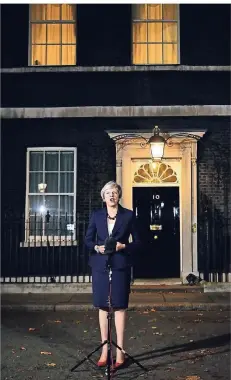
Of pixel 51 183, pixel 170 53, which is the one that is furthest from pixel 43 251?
pixel 170 53

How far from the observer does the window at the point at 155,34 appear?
38.5ft

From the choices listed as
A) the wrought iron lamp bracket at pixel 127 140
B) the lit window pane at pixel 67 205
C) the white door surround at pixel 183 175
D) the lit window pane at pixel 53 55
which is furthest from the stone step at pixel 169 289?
the lit window pane at pixel 53 55

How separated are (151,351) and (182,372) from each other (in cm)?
87

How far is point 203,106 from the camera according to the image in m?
11.3

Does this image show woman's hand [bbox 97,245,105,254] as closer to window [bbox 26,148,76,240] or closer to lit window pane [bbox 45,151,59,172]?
window [bbox 26,148,76,240]

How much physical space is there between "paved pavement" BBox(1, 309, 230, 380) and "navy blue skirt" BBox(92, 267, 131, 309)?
26.0 inches

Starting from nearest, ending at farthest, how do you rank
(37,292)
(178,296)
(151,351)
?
(151,351), (178,296), (37,292)

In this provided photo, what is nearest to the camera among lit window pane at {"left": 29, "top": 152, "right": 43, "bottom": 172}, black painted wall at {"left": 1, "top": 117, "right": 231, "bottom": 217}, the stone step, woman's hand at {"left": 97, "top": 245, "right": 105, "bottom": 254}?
woman's hand at {"left": 97, "top": 245, "right": 105, "bottom": 254}

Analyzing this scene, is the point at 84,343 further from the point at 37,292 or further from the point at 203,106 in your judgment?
the point at 203,106

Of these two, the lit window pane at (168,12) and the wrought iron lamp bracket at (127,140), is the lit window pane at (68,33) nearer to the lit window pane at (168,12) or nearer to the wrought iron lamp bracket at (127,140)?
the lit window pane at (168,12)

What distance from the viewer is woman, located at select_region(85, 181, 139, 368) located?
4797 millimetres

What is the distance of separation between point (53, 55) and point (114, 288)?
8.41m

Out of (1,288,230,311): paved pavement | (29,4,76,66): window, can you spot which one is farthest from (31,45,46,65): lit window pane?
(1,288,230,311): paved pavement

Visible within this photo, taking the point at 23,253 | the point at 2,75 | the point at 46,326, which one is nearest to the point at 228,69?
the point at 2,75
